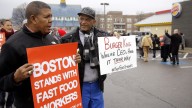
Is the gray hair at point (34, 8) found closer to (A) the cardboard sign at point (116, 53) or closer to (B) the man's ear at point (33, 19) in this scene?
(B) the man's ear at point (33, 19)

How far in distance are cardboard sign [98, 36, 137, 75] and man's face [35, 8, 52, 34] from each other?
4.06ft

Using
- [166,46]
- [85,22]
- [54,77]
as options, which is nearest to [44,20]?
[54,77]

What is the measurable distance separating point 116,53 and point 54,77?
1.71 meters

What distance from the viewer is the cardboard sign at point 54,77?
2328 mm

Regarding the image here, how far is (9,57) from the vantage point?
2.28 metres

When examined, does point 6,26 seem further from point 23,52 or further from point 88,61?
point 23,52

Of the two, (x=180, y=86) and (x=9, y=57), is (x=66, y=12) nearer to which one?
(x=180, y=86)

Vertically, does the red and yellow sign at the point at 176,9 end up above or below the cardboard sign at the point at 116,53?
above

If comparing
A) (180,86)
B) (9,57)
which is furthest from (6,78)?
(180,86)

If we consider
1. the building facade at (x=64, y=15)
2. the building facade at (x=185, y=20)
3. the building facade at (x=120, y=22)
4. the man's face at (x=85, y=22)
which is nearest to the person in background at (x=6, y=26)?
the man's face at (x=85, y=22)

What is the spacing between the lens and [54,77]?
8.22 feet

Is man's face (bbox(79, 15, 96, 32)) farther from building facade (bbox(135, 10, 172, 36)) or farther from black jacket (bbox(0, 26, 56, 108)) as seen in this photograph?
building facade (bbox(135, 10, 172, 36))

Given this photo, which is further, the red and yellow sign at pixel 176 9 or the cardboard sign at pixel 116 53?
the red and yellow sign at pixel 176 9

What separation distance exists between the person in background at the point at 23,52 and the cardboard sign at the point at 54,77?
0.37ft
